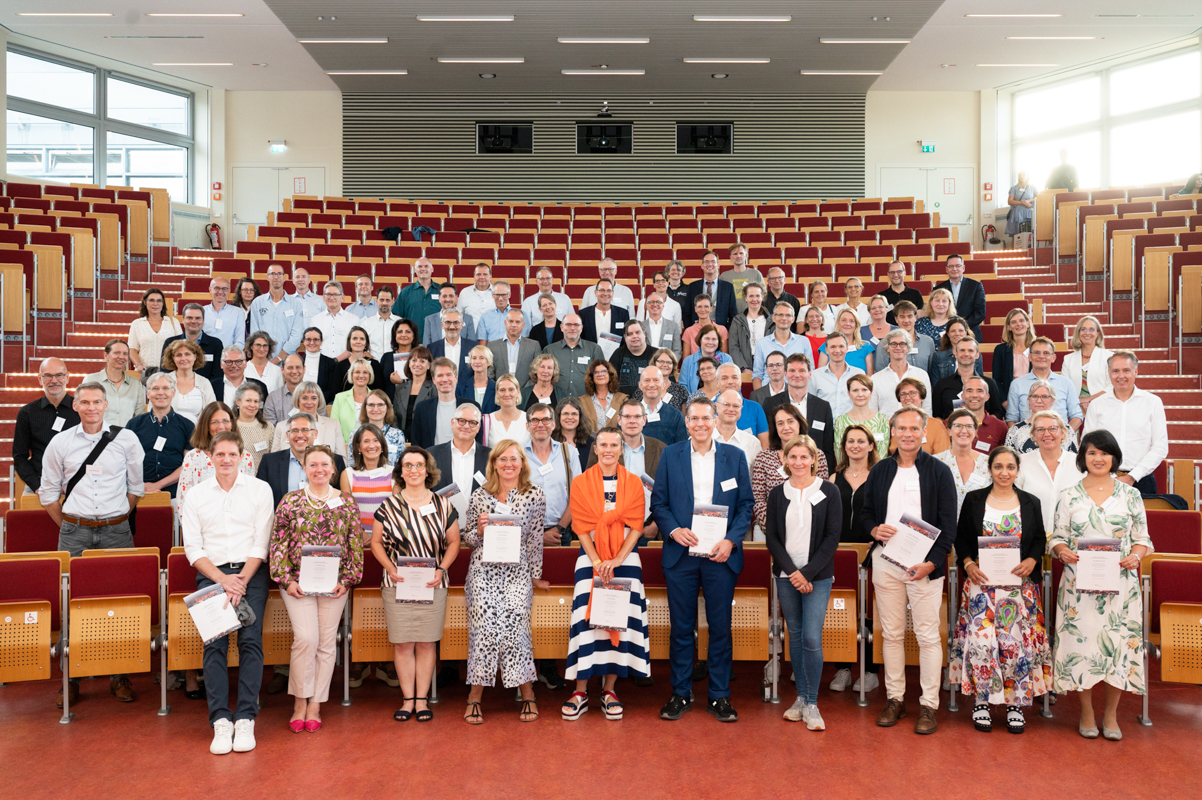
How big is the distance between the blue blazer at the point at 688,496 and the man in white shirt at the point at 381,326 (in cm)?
338

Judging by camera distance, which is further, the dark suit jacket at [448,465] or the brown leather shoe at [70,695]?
the dark suit jacket at [448,465]

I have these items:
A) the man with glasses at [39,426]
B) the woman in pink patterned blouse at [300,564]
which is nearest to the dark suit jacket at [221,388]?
the man with glasses at [39,426]

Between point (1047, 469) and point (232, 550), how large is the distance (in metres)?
3.73

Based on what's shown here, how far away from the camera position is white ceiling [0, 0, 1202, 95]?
10.7 metres

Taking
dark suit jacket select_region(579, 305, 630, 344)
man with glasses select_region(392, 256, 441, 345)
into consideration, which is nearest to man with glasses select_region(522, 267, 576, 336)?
dark suit jacket select_region(579, 305, 630, 344)

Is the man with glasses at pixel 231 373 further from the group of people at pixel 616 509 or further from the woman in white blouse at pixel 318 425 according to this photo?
the woman in white blouse at pixel 318 425

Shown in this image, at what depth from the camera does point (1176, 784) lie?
10.2 feet

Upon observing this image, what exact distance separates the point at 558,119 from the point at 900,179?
19.5ft

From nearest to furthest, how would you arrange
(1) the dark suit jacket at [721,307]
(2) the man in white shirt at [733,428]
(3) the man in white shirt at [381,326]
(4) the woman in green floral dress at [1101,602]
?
(4) the woman in green floral dress at [1101,602] < (2) the man in white shirt at [733,428] < (3) the man in white shirt at [381,326] < (1) the dark suit jacket at [721,307]

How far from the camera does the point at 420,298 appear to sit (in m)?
7.36

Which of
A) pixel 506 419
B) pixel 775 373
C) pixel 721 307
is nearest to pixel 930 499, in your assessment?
pixel 775 373

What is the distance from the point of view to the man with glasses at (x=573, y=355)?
573 centimetres

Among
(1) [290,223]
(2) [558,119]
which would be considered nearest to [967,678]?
(1) [290,223]

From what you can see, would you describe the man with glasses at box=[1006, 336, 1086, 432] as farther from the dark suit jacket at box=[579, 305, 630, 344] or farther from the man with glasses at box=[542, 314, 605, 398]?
the dark suit jacket at box=[579, 305, 630, 344]
